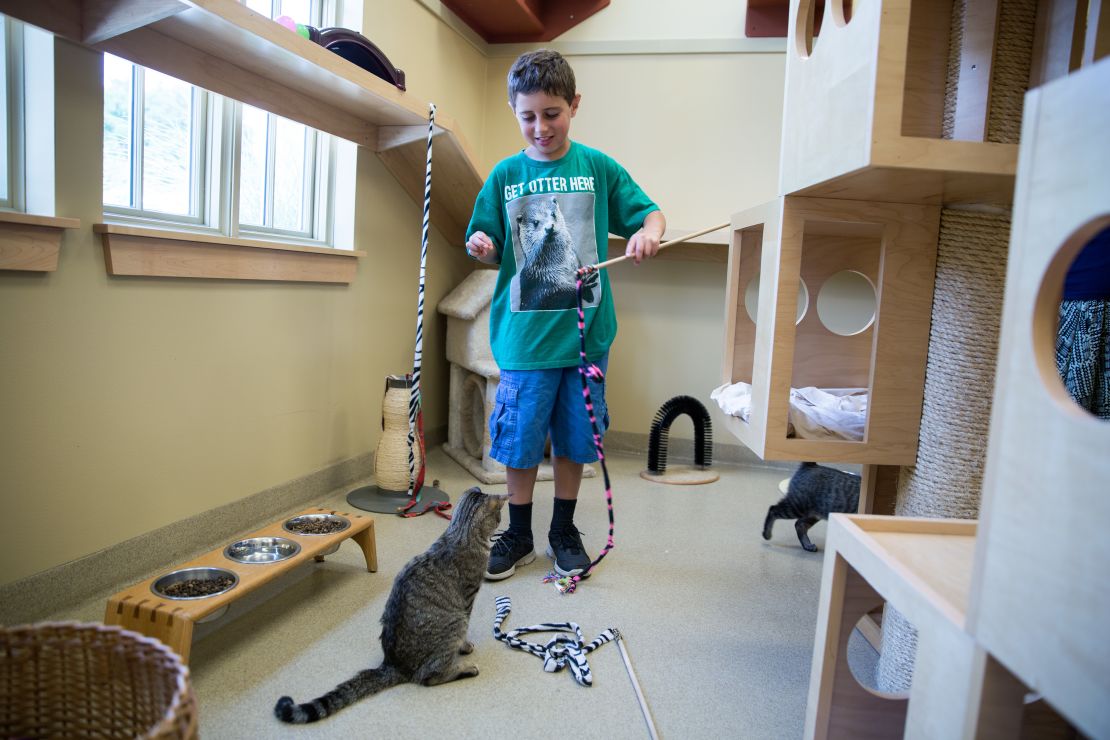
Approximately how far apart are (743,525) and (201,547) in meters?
1.75

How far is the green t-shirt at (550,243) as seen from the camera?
1.92m

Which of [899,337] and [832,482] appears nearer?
[899,337]

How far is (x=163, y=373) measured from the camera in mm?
1868

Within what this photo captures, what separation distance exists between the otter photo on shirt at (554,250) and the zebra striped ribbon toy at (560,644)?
0.79m

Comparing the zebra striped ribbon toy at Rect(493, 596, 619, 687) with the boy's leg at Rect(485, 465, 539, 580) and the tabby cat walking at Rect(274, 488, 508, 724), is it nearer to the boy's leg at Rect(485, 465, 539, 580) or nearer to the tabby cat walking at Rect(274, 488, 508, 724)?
the tabby cat walking at Rect(274, 488, 508, 724)

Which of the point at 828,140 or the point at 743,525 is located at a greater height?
the point at 828,140

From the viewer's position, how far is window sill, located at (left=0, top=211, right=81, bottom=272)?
141cm

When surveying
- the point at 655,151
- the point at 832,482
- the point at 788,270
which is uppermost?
the point at 655,151

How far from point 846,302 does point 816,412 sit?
1.99 m

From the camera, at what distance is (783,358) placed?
4.70 ft

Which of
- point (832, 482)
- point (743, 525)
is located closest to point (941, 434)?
point (832, 482)

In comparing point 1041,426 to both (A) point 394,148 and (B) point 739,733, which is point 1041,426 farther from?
(A) point 394,148

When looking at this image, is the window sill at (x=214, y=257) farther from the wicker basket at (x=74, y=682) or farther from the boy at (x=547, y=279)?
the wicker basket at (x=74, y=682)

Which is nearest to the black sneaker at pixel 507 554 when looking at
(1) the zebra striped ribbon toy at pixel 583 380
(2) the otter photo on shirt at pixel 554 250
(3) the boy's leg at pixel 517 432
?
(3) the boy's leg at pixel 517 432
